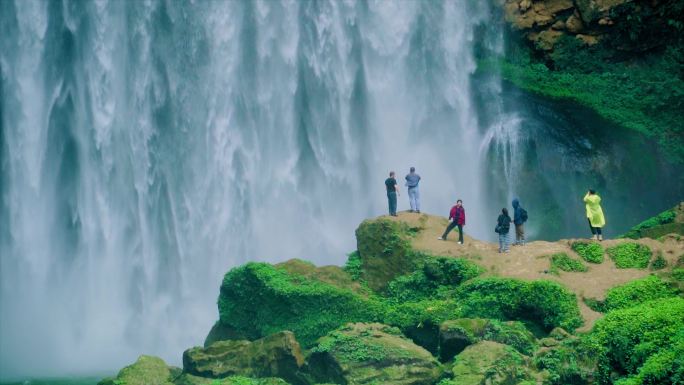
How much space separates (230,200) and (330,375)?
502 inches

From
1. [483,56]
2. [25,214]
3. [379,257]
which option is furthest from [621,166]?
[25,214]

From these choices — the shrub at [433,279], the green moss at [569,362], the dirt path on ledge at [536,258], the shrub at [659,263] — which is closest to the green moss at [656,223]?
the dirt path on ledge at [536,258]

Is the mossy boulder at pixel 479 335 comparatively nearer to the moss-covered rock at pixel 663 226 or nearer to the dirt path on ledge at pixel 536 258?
the dirt path on ledge at pixel 536 258

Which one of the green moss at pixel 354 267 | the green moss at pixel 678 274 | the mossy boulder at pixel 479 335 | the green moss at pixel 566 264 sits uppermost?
the green moss at pixel 354 267

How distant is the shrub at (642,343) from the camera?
11078 mm

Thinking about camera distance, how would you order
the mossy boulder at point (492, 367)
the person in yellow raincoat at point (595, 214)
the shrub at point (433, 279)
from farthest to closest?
the person in yellow raincoat at point (595, 214)
the shrub at point (433, 279)
the mossy boulder at point (492, 367)

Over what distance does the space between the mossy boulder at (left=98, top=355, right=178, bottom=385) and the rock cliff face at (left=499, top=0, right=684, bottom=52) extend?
16.8 metres

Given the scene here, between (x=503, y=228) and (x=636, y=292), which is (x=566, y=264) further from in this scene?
(x=636, y=292)

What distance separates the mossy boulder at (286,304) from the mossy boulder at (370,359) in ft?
3.92

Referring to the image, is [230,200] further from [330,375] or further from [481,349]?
[481,349]

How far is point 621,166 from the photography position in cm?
2697

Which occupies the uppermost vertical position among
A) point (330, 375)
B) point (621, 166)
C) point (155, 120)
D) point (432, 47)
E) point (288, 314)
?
point (432, 47)

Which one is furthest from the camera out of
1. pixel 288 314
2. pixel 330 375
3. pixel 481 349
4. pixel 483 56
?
pixel 483 56

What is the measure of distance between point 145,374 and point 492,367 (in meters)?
7.03
